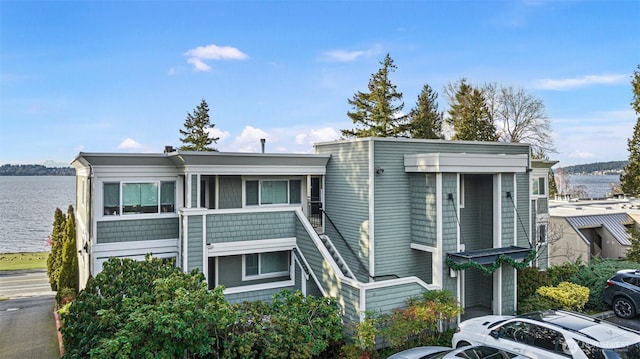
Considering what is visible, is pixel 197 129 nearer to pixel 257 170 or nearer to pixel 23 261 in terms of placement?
pixel 23 261

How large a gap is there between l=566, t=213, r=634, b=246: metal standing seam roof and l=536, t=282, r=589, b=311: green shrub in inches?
557

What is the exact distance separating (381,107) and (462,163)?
89.5ft

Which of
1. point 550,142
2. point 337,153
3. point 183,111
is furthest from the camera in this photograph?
point 183,111

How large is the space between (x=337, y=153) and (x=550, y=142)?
32451 mm

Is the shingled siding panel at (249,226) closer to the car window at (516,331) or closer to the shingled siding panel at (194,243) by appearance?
the shingled siding panel at (194,243)

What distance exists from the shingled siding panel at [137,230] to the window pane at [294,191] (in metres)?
4.39

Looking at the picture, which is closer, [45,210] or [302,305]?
[302,305]

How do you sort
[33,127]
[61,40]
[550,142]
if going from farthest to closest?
[550,142], [33,127], [61,40]

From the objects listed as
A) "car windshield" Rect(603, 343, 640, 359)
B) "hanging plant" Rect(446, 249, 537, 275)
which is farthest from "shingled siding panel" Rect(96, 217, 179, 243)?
"car windshield" Rect(603, 343, 640, 359)

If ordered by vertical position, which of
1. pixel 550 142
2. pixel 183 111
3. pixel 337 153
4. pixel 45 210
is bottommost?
pixel 45 210

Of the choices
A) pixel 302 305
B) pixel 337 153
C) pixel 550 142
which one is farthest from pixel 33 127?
pixel 550 142

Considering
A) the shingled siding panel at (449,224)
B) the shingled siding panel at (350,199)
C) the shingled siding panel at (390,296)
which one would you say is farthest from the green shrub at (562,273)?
the shingled siding panel at (350,199)

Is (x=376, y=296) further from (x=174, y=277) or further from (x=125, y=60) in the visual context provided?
(x=125, y=60)

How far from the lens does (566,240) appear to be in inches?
1116
